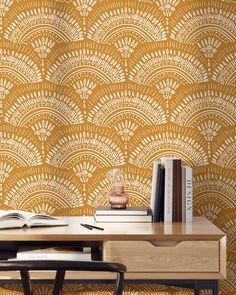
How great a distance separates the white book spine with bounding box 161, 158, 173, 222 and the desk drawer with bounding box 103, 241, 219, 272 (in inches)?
11.8

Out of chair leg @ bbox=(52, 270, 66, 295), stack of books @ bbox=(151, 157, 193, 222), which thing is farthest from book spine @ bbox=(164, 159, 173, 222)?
chair leg @ bbox=(52, 270, 66, 295)

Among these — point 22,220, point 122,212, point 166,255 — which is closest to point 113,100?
point 122,212

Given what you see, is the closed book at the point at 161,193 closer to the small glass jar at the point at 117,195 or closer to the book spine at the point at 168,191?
the book spine at the point at 168,191

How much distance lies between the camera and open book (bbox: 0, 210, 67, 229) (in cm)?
270

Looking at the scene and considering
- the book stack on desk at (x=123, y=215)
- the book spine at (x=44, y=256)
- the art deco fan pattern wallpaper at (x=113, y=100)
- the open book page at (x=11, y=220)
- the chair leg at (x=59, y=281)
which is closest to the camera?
the chair leg at (x=59, y=281)

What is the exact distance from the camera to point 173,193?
2910mm

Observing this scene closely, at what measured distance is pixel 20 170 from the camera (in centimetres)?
318

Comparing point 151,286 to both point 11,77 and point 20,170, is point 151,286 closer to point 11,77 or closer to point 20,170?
point 20,170

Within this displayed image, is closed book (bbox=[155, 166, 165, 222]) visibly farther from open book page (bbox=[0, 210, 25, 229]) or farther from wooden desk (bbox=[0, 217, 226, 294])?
open book page (bbox=[0, 210, 25, 229])

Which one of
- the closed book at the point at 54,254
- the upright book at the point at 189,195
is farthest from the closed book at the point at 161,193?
the closed book at the point at 54,254

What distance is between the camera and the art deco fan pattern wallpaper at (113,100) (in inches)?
125

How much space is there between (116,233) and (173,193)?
1.42ft

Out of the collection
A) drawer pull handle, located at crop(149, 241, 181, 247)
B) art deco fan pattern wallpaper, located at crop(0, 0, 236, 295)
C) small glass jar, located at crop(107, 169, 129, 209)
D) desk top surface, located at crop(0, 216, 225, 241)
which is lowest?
drawer pull handle, located at crop(149, 241, 181, 247)

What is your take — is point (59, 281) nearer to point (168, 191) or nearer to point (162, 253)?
point (162, 253)
